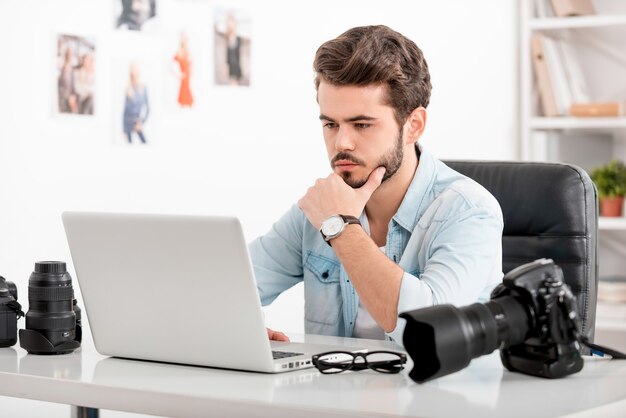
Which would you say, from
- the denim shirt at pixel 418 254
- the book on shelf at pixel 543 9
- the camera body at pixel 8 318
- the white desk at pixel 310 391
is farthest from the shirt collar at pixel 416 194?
the book on shelf at pixel 543 9

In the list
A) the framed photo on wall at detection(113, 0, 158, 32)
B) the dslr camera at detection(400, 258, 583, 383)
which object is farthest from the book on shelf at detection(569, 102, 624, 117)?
the dslr camera at detection(400, 258, 583, 383)

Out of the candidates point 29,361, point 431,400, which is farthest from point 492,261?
point 29,361

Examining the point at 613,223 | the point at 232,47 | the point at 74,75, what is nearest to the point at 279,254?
the point at 74,75

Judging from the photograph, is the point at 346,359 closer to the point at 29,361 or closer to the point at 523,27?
the point at 29,361

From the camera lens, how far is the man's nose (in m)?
2.03

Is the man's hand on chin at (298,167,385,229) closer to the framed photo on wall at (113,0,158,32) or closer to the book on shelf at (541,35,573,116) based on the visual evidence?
the framed photo on wall at (113,0,158,32)

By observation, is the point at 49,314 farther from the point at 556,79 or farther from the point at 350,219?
the point at 556,79

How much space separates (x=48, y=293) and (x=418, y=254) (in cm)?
69

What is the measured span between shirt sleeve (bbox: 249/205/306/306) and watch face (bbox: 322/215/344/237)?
272 mm

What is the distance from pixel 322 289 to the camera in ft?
7.03

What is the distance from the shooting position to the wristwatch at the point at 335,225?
194cm

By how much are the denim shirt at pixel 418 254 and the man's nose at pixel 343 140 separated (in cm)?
16

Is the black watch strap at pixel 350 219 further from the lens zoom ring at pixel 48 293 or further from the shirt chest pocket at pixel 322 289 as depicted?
the lens zoom ring at pixel 48 293

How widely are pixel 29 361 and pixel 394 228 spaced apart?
2.46ft
